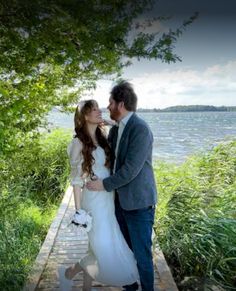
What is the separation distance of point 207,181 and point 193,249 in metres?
2.90

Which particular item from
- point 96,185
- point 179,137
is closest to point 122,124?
point 96,185

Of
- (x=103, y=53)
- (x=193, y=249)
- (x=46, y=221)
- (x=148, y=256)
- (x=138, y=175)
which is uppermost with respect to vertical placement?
(x=103, y=53)

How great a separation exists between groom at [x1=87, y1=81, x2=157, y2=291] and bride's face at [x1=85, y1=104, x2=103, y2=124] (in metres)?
0.09

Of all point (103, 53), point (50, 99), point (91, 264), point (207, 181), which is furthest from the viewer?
point (207, 181)

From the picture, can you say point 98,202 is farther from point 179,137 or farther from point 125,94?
point 179,137

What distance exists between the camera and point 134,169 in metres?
2.83

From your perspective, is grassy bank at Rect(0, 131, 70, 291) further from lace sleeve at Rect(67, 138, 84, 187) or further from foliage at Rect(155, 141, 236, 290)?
foliage at Rect(155, 141, 236, 290)

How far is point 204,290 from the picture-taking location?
3.43 m

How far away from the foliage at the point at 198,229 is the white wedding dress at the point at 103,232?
32.2 inches

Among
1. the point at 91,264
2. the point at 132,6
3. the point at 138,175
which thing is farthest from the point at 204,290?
the point at 132,6

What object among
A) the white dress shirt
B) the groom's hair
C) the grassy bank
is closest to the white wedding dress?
the white dress shirt

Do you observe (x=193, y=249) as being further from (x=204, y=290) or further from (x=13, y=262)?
(x=13, y=262)

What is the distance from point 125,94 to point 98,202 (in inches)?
31.0

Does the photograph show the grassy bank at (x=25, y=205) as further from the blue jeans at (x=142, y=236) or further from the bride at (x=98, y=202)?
the blue jeans at (x=142, y=236)
